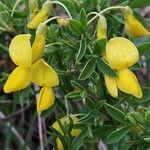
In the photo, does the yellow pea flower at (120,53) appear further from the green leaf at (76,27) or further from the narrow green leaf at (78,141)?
the narrow green leaf at (78,141)

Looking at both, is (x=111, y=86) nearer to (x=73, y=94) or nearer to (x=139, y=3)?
(x=73, y=94)

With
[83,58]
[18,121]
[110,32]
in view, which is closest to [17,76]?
[83,58]

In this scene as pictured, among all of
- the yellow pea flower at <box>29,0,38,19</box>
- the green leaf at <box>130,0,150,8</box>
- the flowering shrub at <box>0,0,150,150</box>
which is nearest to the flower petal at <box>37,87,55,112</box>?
the flowering shrub at <box>0,0,150,150</box>

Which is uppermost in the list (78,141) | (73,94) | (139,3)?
(139,3)

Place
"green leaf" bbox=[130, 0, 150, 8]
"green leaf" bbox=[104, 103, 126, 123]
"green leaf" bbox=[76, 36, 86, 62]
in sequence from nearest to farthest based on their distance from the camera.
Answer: "green leaf" bbox=[76, 36, 86, 62], "green leaf" bbox=[104, 103, 126, 123], "green leaf" bbox=[130, 0, 150, 8]

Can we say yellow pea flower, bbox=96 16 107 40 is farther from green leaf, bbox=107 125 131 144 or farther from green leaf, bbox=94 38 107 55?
green leaf, bbox=107 125 131 144

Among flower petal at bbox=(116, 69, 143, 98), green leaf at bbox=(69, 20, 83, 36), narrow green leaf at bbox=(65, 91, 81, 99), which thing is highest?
green leaf at bbox=(69, 20, 83, 36)

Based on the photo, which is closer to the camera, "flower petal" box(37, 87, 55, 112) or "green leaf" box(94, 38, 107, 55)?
"green leaf" box(94, 38, 107, 55)

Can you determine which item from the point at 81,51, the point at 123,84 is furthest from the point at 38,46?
the point at 123,84
